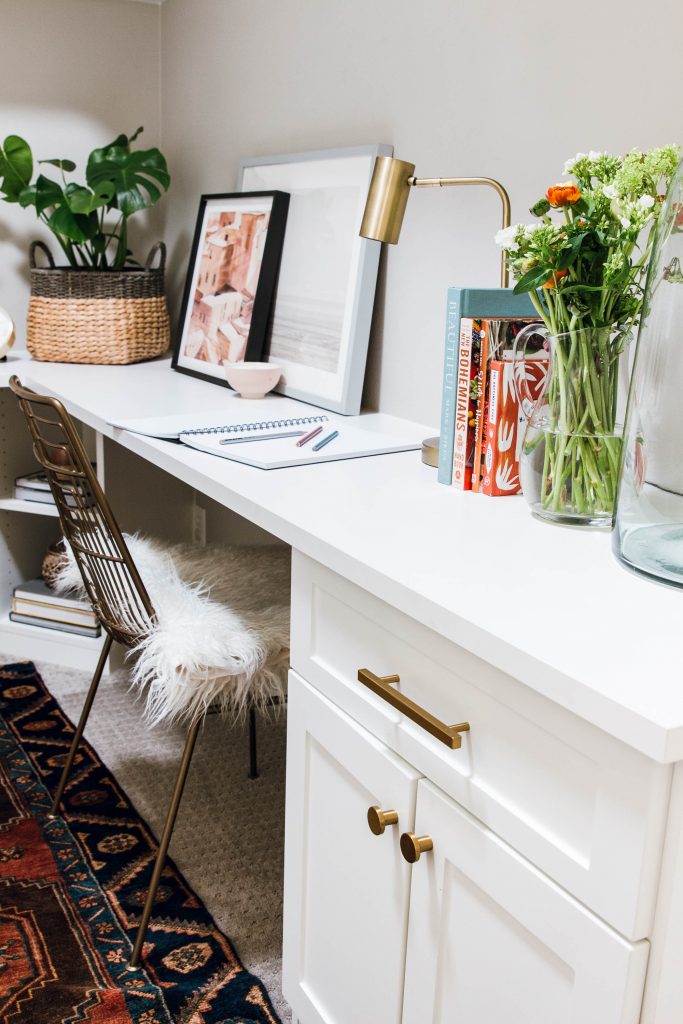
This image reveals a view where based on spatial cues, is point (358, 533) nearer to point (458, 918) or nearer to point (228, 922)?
point (458, 918)

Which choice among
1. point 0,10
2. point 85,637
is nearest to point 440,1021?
point 85,637

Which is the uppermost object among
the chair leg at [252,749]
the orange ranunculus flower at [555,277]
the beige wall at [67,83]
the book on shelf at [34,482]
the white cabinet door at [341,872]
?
the beige wall at [67,83]

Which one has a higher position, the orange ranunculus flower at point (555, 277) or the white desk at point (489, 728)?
the orange ranunculus flower at point (555, 277)

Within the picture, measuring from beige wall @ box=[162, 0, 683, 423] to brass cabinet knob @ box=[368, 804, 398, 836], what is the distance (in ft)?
2.81

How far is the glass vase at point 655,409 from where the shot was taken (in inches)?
37.1

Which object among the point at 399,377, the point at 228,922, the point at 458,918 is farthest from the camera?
the point at 399,377

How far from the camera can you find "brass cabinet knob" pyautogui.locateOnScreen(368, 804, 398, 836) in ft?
3.19

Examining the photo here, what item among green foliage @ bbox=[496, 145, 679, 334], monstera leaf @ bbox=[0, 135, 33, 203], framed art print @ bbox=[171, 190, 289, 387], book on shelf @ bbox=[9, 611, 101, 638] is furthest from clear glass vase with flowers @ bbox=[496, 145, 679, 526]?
monstera leaf @ bbox=[0, 135, 33, 203]

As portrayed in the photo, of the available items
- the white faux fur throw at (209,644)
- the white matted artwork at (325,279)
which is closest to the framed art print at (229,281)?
the white matted artwork at (325,279)

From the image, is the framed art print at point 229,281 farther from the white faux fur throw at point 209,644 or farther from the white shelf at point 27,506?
the white faux fur throw at point 209,644

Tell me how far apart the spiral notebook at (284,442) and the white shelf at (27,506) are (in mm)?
919

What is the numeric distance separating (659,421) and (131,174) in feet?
5.75

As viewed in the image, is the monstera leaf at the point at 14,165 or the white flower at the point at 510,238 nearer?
the white flower at the point at 510,238

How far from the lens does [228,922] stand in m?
1.54
